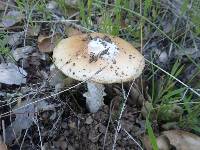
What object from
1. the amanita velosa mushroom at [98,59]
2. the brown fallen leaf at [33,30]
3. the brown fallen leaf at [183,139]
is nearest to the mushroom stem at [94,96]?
the amanita velosa mushroom at [98,59]

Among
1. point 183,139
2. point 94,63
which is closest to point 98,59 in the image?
point 94,63

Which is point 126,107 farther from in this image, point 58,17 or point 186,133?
point 58,17

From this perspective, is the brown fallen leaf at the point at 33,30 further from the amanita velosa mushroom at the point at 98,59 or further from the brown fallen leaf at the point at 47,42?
the amanita velosa mushroom at the point at 98,59

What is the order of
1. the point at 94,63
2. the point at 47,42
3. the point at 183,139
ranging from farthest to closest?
the point at 47,42 < the point at 183,139 < the point at 94,63

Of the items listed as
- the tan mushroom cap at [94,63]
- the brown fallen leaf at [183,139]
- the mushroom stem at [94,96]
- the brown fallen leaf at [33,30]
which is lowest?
the brown fallen leaf at [183,139]

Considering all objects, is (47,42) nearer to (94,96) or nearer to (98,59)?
(94,96)

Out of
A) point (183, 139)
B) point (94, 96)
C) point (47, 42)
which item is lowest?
point (183, 139)

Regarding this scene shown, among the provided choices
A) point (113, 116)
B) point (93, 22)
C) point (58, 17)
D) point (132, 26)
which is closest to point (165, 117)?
point (113, 116)

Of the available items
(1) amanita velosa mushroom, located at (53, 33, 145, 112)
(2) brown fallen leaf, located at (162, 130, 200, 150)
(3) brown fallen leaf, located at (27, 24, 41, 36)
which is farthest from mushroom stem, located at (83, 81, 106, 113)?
(3) brown fallen leaf, located at (27, 24, 41, 36)
